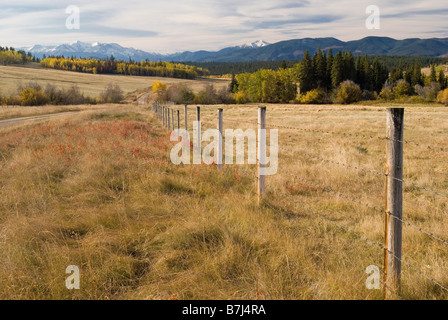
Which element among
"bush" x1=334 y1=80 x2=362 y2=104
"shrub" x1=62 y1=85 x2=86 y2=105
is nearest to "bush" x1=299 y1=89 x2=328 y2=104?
"bush" x1=334 y1=80 x2=362 y2=104

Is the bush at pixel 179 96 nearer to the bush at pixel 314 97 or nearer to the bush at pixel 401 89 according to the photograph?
the bush at pixel 314 97

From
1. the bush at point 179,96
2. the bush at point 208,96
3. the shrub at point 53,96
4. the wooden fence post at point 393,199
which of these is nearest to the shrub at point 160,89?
the bush at point 179,96

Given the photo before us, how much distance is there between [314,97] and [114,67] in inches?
4729

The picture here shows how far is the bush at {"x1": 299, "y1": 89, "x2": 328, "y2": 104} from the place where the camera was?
91.0 meters

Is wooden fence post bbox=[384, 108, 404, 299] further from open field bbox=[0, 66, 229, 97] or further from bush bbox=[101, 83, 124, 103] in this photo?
bush bbox=[101, 83, 124, 103]

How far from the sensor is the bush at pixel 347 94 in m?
84.7

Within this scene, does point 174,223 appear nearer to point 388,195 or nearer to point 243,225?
point 243,225

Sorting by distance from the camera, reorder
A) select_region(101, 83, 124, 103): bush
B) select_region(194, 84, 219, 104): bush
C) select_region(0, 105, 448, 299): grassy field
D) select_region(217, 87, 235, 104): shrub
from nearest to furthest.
A: select_region(0, 105, 448, 299): grassy field → select_region(101, 83, 124, 103): bush → select_region(194, 84, 219, 104): bush → select_region(217, 87, 235, 104): shrub

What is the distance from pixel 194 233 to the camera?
14.9 feet

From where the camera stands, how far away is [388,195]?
129 inches

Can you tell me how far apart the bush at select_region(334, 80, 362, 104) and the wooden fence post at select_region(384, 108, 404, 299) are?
88103 millimetres

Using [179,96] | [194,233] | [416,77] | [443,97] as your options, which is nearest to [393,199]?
[194,233]
